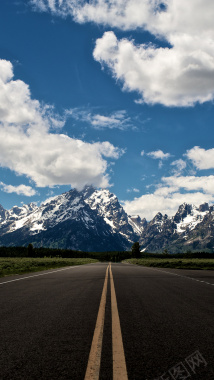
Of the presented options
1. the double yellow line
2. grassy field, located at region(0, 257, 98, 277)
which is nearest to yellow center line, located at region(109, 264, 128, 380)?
the double yellow line

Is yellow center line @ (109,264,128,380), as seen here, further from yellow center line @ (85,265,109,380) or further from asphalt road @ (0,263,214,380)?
yellow center line @ (85,265,109,380)

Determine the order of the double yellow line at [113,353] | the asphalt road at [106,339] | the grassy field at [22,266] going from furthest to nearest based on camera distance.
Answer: the grassy field at [22,266]
the asphalt road at [106,339]
the double yellow line at [113,353]

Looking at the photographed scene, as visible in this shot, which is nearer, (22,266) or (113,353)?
(113,353)

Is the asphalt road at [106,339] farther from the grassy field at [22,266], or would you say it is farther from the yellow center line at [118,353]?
the grassy field at [22,266]

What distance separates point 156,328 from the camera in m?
5.90

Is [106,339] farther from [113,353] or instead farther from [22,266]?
[22,266]

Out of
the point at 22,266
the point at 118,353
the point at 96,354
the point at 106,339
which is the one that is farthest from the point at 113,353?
the point at 22,266

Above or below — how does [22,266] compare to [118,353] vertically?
above

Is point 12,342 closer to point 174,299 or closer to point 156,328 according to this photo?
point 156,328

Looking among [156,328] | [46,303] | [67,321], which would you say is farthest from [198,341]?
[46,303]

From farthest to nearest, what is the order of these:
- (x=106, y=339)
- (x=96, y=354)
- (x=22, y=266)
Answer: (x=22, y=266)
(x=106, y=339)
(x=96, y=354)

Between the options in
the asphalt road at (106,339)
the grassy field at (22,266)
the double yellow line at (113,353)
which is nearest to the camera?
the double yellow line at (113,353)

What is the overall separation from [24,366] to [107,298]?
6.41m

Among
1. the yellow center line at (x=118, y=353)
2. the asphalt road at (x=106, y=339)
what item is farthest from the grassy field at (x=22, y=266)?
the yellow center line at (x=118, y=353)
